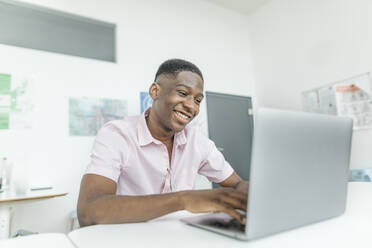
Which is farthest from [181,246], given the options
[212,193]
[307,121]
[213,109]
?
[213,109]

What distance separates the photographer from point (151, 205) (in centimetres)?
57

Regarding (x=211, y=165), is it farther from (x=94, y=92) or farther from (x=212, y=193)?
(x=94, y=92)

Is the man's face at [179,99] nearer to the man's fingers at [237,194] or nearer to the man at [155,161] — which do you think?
the man at [155,161]

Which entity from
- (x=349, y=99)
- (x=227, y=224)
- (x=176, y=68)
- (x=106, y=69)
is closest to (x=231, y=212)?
(x=227, y=224)

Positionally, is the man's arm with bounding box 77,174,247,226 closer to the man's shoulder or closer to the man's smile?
the man's shoulder

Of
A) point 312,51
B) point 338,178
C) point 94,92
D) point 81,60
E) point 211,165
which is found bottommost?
point 211,165

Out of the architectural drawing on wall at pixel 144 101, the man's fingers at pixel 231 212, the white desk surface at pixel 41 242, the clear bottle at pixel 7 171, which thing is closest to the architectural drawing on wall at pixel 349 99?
the architectural drawing on wall at pixel 144 101

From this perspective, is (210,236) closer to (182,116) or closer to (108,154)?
(108,154)

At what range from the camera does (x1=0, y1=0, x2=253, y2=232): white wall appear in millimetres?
2262

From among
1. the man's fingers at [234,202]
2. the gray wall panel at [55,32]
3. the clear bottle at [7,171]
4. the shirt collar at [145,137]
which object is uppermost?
the gray wall panel at [55,32]

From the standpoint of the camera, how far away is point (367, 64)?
2.50m

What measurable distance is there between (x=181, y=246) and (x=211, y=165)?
76 centimetres

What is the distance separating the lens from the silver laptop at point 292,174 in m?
0.39

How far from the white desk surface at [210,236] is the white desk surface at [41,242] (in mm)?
17
